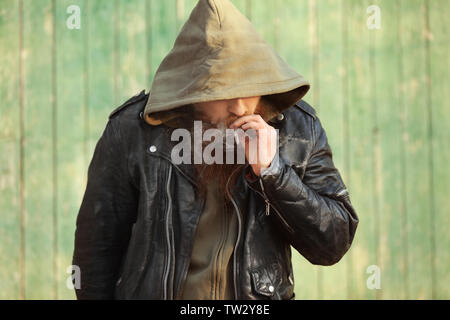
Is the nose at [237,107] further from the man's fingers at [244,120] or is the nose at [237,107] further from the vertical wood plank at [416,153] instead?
the vertical wood plank at [416,153]

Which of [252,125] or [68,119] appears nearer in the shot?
[252,125]

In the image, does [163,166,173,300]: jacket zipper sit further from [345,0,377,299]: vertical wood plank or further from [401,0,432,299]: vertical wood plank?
[401,0,432,299]: vertical wood plank

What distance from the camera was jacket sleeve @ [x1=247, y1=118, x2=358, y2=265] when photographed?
1.63m

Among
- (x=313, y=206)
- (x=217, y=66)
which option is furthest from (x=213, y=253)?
(x=217, y=66)

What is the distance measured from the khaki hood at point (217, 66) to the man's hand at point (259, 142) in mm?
72

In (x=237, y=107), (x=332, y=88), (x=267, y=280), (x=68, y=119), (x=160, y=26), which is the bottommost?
(x=267, y=280)

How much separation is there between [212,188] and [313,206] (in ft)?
1.00

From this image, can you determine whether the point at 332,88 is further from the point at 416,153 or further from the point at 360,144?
the point at 416,153

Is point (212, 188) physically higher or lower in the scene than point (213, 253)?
higher

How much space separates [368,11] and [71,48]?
1.61 meters

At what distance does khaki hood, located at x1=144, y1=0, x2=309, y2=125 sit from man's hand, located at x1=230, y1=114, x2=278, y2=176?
72 millimetres

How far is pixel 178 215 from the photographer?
1760mm
